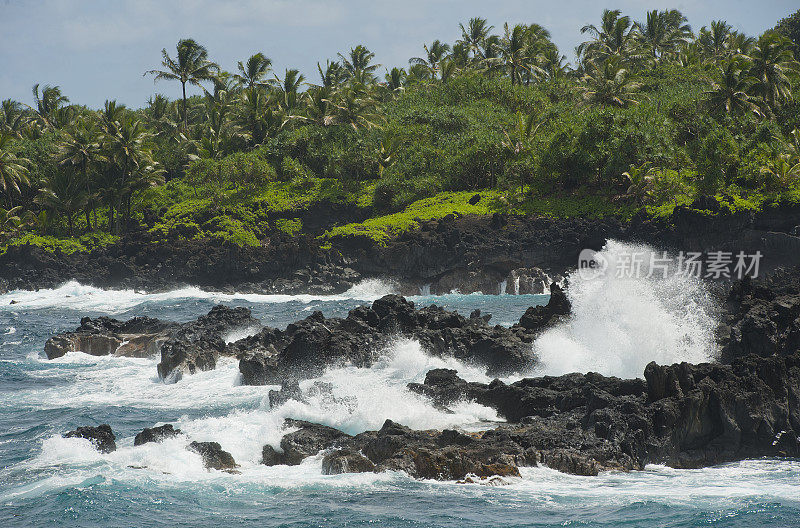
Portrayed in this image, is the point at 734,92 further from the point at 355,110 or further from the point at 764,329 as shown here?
the point at 764,329

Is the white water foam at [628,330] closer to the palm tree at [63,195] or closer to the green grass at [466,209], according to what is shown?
the green grass at [466,209]

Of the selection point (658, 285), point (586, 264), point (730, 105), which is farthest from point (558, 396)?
point (730, 105)

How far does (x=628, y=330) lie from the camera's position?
2542cm

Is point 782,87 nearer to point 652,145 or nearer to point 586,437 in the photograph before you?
point 652,145

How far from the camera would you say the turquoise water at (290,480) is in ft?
44.4

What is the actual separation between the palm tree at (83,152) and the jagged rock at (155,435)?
50355 millimetres

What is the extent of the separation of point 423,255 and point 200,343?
25.5 m

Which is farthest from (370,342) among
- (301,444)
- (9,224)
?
(9,224)

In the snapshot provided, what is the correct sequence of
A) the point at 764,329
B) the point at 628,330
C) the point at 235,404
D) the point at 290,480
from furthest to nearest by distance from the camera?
1. the point at 628,330
2. the point at 235,404
3. the point at 764,329
4. the point at 290,480

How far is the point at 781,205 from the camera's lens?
46438 millimetres

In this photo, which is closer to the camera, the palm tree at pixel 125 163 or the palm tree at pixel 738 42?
the palm tree at pixel 125 163

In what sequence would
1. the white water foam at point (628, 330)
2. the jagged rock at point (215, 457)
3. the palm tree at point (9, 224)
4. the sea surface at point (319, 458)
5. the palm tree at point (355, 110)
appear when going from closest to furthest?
the sea surface at point (319, 458) → the jagged rock at point (215, 457) → the white water foam at point (628, 330) → the palm tree at point (9, 224) → the palm tree at point (355, 110)

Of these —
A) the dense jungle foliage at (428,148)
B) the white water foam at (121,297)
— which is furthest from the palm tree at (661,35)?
the white water foam at (121,297)

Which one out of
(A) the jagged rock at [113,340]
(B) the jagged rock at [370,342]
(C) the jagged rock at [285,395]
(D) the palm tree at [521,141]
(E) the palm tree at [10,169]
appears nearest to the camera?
(C) the jagged rock at [285,395]
